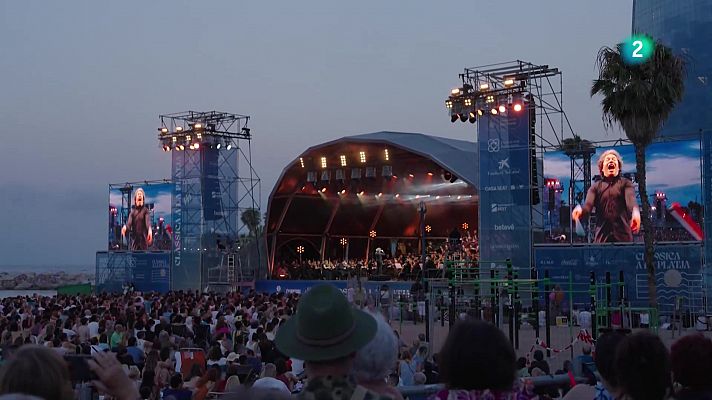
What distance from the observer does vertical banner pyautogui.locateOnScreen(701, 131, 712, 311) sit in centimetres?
2483

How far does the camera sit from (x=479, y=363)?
312 centimetres

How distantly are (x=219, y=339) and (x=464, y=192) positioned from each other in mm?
26527

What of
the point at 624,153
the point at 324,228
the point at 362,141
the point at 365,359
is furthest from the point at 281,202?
the point at 365,359

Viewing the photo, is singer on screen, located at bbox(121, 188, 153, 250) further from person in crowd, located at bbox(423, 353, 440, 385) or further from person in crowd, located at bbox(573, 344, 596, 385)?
person in crowd, located at bbox(573, 344, 596, 385)

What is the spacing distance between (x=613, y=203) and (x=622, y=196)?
33cm

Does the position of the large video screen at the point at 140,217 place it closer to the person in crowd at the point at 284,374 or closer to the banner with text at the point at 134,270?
the banner with text at the point at 134,270

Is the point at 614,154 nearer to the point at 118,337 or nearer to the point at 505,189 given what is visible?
the point at 505,189

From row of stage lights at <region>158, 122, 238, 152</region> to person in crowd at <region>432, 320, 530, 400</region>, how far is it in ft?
115

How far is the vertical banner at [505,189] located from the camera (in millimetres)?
27062

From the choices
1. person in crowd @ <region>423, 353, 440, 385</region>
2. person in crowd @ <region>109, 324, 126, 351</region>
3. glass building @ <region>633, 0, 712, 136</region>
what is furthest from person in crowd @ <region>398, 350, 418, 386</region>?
glass building @ <region>633, 0, 712, 136</region>

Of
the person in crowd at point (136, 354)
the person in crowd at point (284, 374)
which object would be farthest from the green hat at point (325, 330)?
the person in crowd at point (136, 354)

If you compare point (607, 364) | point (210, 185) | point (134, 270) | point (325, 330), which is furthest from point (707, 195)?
point (134, 270)

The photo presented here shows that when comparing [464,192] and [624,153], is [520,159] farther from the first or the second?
[464,192]

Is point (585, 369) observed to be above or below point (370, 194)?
below
